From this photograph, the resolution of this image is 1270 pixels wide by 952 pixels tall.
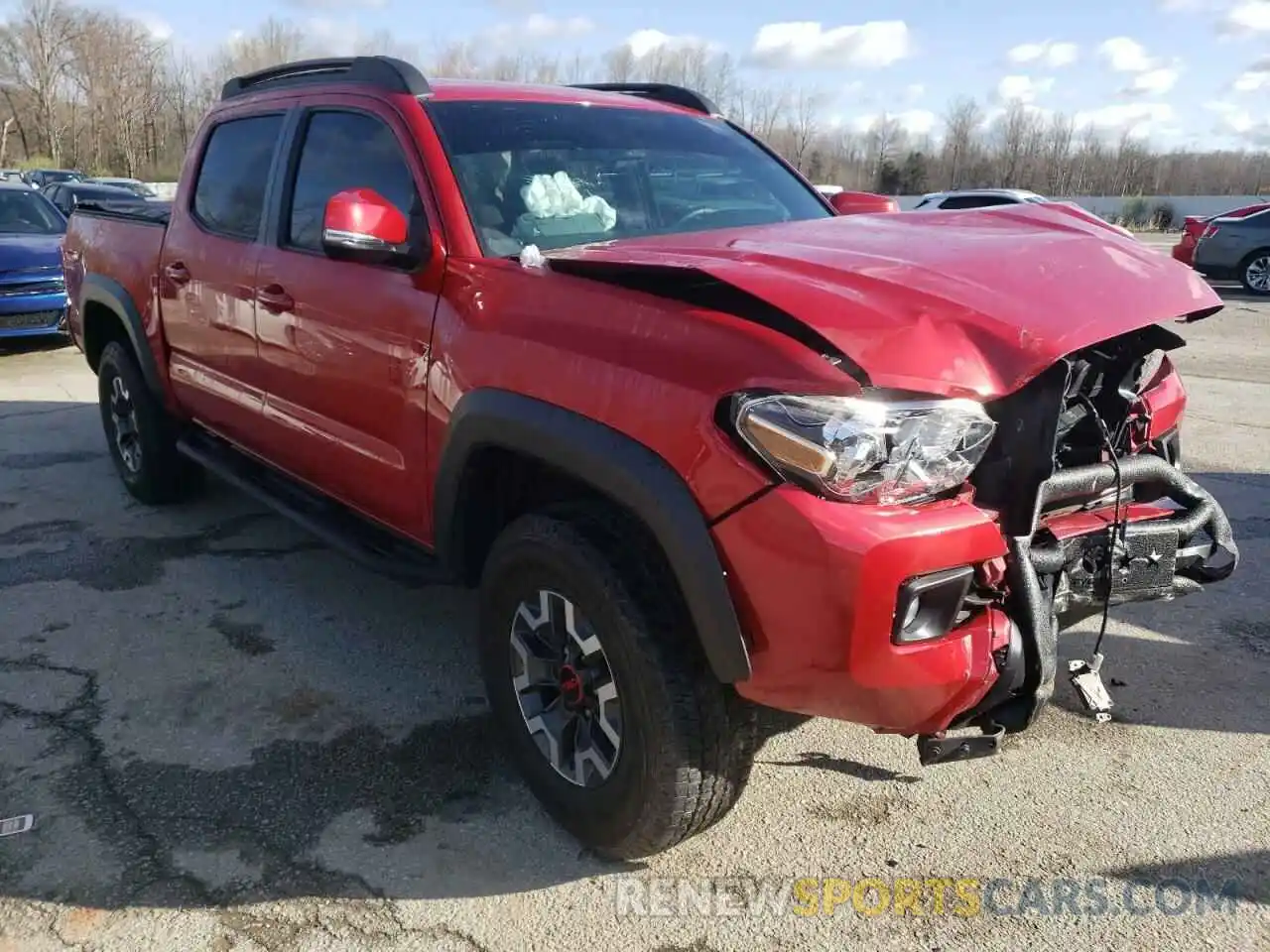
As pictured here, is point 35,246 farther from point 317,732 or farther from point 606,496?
point 606,496

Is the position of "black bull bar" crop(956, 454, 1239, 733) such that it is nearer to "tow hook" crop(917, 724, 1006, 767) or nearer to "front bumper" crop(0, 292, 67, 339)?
"tow hook" crop(917, 724, 1006, 767)

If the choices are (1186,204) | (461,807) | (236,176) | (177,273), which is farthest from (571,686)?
(1186,204)

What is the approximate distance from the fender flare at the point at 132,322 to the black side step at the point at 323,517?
0.43 m

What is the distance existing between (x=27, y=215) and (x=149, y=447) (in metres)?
8.15

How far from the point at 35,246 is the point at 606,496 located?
10.4 m

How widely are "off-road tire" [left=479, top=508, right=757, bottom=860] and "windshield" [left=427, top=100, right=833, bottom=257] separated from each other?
960mm

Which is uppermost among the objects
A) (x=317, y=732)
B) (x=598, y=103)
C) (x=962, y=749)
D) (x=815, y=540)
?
(x=598, y=103)

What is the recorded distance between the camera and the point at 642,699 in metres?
2.39

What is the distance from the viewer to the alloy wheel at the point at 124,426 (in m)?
5.53

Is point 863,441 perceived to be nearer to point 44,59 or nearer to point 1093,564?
point 1093,564

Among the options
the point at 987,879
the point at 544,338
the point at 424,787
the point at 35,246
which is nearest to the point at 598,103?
the point at 544,338

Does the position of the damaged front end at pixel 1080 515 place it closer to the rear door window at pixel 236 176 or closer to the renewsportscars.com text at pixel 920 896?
the renewsportscars.com text at pixel 920 896

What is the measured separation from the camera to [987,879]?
8.65ft

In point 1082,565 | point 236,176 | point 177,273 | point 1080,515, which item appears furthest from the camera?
point 177,273
